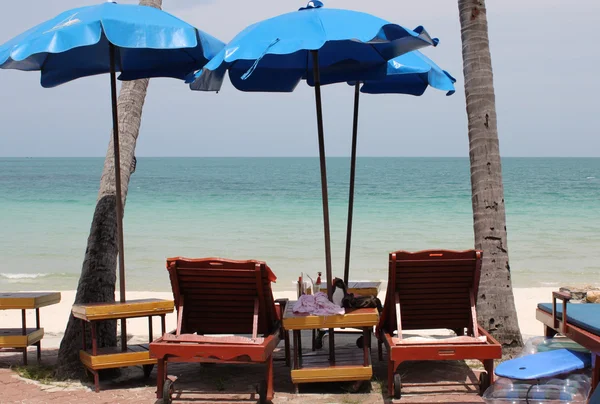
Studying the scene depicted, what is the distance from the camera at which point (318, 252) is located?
1739 centimetres

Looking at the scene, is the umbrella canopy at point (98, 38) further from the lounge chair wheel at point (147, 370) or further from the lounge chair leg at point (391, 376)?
the lounge chair leg at point (391, 376)

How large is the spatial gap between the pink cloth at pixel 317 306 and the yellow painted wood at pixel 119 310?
3.29 ft

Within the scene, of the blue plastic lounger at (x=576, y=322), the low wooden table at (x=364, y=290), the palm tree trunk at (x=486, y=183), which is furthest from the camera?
the low wooden table at (x=364, y=290)

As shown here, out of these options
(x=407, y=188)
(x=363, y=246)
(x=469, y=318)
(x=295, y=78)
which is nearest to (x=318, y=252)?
(x=363, y=246)

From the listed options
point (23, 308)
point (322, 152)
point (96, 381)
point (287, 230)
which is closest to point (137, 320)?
point (23, 308)

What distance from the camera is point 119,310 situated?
17.1 ft

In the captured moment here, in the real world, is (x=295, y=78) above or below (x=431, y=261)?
above

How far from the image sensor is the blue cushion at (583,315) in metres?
4.47

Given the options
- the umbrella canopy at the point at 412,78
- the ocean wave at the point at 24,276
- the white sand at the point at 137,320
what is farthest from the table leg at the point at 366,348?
the ocean wave at the point at 24,276

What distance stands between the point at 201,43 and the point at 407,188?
138 ft

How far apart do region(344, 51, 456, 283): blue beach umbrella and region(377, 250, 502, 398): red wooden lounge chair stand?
29.9 inches

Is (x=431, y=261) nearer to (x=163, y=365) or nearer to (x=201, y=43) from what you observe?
(x=163, y=365)

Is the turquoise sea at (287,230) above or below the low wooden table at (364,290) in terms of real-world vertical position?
below

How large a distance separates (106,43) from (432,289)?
325 cm
